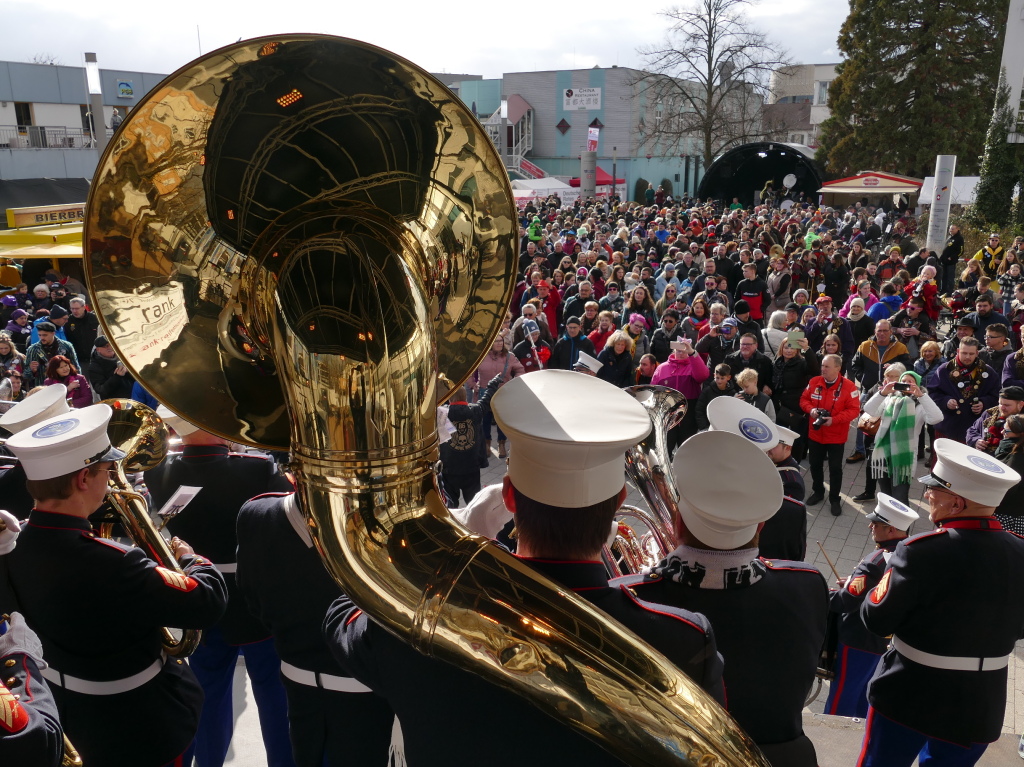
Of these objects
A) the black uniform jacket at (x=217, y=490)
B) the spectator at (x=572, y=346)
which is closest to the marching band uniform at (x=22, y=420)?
the black uniform jacket at (x=217, y=490)

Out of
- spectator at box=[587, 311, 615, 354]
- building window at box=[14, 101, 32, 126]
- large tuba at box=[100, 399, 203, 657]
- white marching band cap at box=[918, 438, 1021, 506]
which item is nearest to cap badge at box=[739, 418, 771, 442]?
white marching band cap at box=[918, 438, 1021, 506]

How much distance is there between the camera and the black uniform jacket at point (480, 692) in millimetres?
1271

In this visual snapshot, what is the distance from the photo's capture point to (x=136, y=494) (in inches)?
109

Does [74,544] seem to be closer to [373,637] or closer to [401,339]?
[373,637]

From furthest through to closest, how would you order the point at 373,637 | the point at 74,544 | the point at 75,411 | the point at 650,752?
the point at 75,411, the point at 74,544, the point at 373,637, the point at 650,752

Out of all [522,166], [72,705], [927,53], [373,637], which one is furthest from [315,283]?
[522,166]

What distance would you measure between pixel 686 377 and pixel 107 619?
19.0 ft

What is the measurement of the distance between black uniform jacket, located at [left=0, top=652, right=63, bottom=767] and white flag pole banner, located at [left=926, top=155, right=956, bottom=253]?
17.7 meters

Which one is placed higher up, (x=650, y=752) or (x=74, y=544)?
(x=650, y=752)

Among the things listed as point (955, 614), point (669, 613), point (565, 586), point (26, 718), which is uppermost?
point (565, 586)

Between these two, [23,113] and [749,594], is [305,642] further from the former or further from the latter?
[23,113]

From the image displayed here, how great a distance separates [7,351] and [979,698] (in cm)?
811

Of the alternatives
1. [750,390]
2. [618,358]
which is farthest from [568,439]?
[618,358]

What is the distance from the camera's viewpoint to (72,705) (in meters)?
2.42
